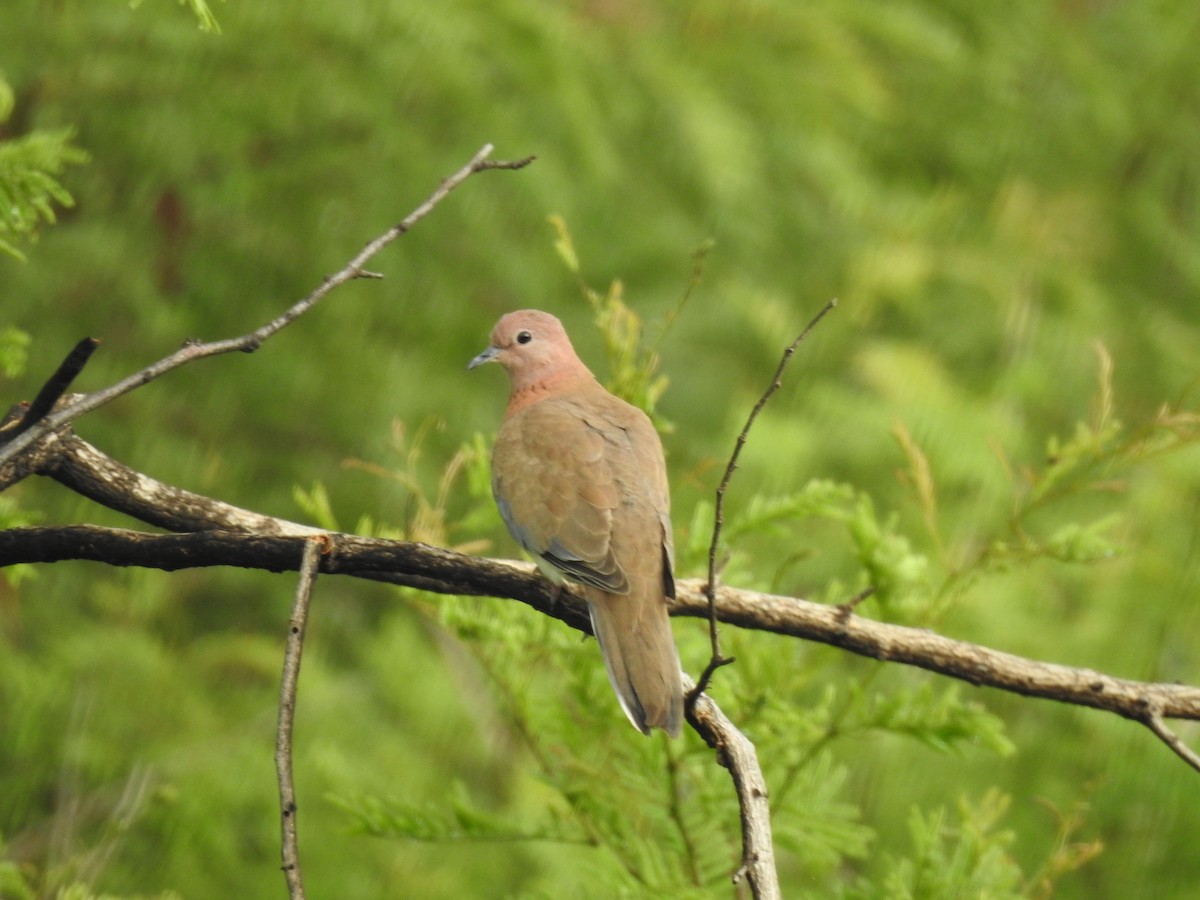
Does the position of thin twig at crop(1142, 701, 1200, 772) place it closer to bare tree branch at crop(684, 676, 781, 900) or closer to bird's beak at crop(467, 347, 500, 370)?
bare tree branch at crop(684, 676, 781, 900)

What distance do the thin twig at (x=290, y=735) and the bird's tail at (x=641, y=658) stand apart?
0.95 metres

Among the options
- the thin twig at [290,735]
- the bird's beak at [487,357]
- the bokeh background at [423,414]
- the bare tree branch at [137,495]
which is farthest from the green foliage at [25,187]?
the bokeh background at [423,414]

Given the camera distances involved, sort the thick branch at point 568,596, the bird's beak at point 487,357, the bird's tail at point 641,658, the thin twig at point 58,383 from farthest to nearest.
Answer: the bird's beak at point 487,357, the bird's tail at point 641,658, the thick branch at point 568,596, the thin twig at point 58,383

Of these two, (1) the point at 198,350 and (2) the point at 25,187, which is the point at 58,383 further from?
Result: (2) the point at 25,187

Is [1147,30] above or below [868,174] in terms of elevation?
above

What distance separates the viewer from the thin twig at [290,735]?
180cm

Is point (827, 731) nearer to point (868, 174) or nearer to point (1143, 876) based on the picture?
point (1143, 876)

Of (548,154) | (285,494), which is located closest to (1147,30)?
(548,154)

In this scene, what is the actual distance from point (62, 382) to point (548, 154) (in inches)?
173

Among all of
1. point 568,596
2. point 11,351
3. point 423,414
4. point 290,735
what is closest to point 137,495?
point 11,351

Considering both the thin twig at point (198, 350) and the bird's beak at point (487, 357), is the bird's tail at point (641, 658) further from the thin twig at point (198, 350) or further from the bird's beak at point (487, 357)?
the bird's beak at point (487, 357)

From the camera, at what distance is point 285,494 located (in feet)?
19.1

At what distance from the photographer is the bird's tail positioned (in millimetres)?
2881

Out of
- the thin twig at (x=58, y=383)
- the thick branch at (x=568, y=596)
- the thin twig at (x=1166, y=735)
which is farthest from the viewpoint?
the thin twig at (x=1166, y=735)
